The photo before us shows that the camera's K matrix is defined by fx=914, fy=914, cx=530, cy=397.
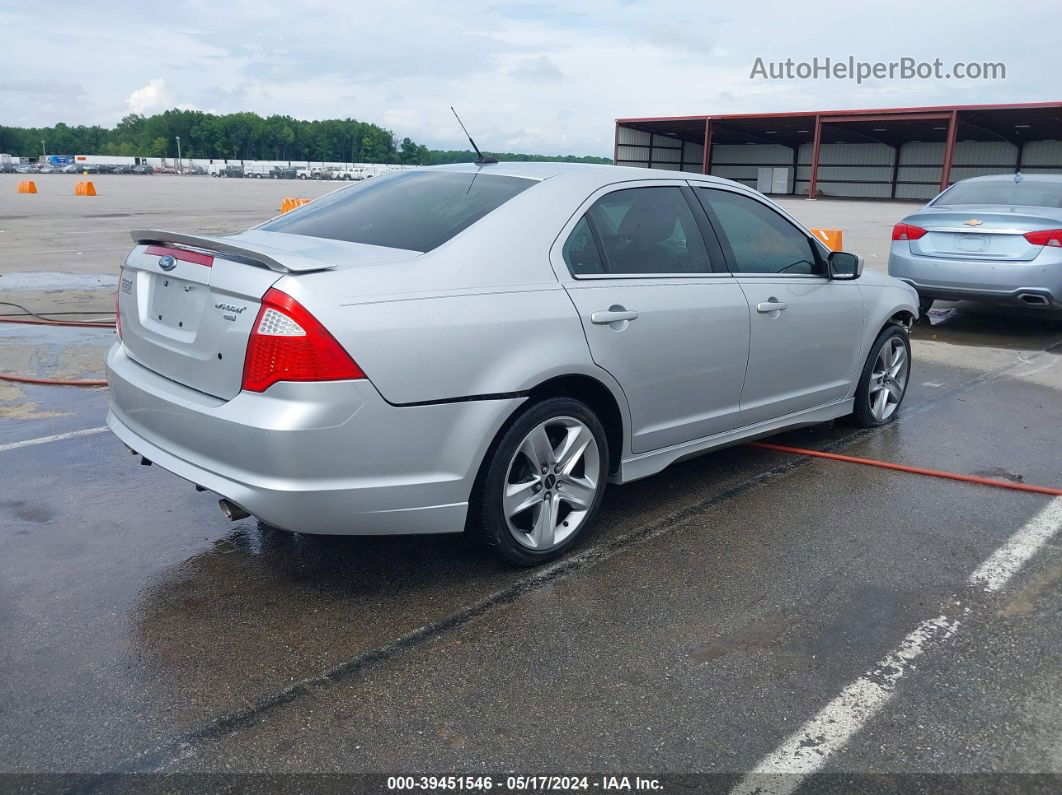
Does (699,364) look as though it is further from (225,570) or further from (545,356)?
(225,570)

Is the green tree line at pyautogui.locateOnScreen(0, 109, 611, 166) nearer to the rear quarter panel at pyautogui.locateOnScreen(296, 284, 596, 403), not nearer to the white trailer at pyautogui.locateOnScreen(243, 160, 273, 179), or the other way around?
the white trailer at pyautogui.locateOnScreen(243, 160, 273, 179)

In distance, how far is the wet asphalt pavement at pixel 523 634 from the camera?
8.57ft

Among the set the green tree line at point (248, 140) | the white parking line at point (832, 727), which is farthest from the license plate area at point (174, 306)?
the green tree line at point (248, 140)

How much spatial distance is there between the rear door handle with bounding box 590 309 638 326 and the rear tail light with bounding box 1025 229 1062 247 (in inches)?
259

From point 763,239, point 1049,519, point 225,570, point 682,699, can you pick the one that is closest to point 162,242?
point 225,570

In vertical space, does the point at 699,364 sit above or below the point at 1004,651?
above

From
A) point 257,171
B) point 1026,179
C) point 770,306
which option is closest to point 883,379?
point 770,306

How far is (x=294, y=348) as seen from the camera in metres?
3.03

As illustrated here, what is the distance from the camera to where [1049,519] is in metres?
4.45

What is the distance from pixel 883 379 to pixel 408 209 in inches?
138

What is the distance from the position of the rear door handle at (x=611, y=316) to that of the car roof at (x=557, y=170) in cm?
67

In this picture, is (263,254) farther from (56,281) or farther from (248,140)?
(248,140)

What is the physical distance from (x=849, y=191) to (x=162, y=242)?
60.3m

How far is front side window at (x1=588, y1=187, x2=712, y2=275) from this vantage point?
13.2 ft
